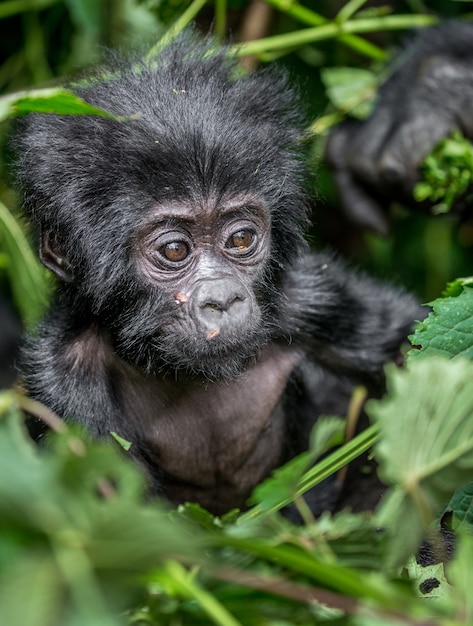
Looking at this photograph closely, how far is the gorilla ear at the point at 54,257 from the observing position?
A: 2.21m

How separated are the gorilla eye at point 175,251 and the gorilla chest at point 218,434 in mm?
414

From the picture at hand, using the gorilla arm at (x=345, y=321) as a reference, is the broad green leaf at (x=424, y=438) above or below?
above

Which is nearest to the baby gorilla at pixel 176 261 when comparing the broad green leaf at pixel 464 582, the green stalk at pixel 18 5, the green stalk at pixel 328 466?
the green stalk at pixel 328 466

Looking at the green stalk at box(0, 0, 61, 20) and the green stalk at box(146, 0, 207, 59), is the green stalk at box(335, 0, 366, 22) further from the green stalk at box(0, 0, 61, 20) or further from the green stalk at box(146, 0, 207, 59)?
the green stalk at box(0, 0, 61, 20)

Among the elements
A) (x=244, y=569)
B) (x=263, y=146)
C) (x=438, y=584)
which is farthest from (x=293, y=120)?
(x=244, y=569)

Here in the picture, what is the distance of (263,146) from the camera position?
217 cm

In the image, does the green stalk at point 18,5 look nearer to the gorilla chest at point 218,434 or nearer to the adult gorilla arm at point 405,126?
the adult gorilla arm at point 405,126

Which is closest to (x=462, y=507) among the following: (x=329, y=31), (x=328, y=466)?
(x=328, y=466)

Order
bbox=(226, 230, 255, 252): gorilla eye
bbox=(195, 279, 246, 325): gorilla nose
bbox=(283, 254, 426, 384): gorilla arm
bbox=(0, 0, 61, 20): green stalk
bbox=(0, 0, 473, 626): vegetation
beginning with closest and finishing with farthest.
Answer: bbox=(0, 0, 473, 626): vegetation < bbox=(195, 279, 246, 325): gorilla nose < bbox=(226, 230, 255, 252): gorilla eye < bbox=(283, 254, 426, 384): gorilla arm < bbox=(0, 0, 61, 20): green stalk

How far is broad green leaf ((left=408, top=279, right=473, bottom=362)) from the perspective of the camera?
5.58 ft

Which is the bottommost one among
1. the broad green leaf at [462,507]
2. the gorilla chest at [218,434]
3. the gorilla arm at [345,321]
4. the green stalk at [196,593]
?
the gorilla chest at [218,434]

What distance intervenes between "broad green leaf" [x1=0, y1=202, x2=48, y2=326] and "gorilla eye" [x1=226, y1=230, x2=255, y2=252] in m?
0.49

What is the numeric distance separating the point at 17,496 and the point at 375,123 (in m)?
2.62

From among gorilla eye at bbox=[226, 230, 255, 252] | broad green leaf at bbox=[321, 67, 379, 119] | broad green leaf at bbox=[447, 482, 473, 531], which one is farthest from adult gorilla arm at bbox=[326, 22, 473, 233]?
broad green leaf at bbox=[447, 482, 473, 531]
